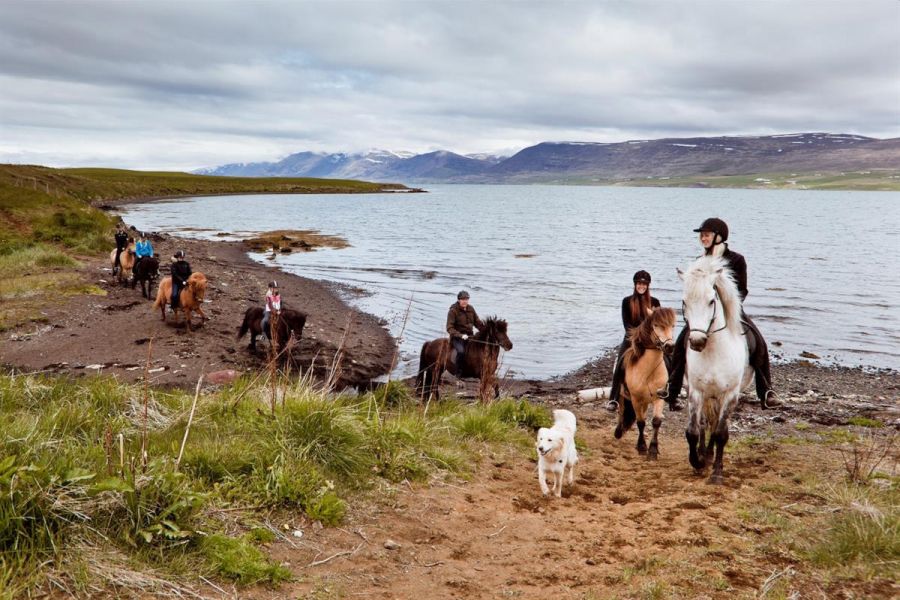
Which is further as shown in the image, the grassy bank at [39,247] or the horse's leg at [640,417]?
the grassy bank at [39,247]

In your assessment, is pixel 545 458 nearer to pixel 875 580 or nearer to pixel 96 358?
pixel 875 580

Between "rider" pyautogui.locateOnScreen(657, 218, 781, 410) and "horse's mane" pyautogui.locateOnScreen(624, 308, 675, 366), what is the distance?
341 mm

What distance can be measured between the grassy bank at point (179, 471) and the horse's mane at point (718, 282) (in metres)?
3.44

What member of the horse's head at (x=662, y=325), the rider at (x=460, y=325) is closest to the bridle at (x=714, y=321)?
the horse's head at (x=662, y=325)

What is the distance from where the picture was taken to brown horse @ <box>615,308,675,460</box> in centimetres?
858

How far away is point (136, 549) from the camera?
421 cm

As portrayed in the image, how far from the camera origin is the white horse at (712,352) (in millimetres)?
6926

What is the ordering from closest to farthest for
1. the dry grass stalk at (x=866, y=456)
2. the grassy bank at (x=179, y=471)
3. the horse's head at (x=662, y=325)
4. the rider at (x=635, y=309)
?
the grassy bank at (x=179, y=471), the dry grass stalk at (x=866, y=456), the horse's head at (x=662, y=325), the rider at (x=635, y=309)

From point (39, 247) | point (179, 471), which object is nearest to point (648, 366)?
point (179, 471)

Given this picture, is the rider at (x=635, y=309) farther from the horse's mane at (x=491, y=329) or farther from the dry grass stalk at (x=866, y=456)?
the dry grass stalk at (x=866, y=456)

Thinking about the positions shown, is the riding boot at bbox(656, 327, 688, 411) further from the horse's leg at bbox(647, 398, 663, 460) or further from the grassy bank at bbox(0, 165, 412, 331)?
the grassy bank at bbox(0, 165, 412, 331)

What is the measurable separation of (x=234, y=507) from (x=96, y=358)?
1119 cm

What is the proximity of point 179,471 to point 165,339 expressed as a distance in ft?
39.6

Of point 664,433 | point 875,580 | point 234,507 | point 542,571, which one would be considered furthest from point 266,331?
point 875,580
